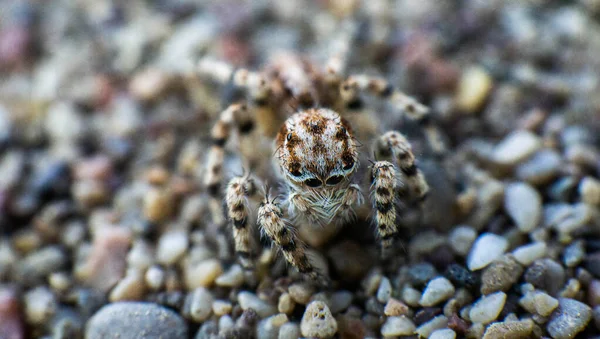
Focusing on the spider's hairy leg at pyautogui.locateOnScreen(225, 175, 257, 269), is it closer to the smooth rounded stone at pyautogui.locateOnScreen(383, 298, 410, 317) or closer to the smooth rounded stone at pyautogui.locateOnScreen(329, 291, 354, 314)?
the smooth rounded stone at pyautogui.locateOnScreen(329, 291, 354, 314)

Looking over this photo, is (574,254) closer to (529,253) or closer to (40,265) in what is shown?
(529,253)

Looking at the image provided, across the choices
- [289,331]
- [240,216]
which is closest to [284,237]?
[240,216]

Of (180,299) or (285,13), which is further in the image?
(285,13)

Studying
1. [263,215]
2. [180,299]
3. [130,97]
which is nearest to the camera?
[263,215]

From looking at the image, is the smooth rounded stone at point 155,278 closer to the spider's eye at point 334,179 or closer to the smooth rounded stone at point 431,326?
the spider's eye at point 334,179

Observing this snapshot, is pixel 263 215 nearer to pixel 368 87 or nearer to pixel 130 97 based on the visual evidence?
pixel 368 87

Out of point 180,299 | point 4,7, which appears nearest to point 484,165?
point 180,299
